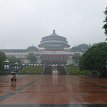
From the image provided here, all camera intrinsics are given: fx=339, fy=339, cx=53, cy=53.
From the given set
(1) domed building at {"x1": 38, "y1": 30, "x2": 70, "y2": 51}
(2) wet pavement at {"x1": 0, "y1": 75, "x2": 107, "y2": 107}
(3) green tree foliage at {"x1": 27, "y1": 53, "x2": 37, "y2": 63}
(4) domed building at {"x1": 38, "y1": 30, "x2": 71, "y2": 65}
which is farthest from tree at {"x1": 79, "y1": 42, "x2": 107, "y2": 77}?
(1) domed building at {"x1": 38, "y1": 30, "x2": 70, "y2": 51}

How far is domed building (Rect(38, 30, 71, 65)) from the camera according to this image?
151m

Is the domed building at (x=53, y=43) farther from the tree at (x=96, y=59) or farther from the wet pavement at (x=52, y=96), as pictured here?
the wet pavement at (x=52, y=96)

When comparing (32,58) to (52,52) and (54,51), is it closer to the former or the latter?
(52,52)

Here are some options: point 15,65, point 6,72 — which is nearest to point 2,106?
point 6,72

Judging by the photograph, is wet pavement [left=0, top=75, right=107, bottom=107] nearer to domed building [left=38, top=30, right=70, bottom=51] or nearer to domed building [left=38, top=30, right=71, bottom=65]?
domed building [left=38, top=30, right=71, bottom=65]

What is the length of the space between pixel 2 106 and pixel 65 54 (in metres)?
139

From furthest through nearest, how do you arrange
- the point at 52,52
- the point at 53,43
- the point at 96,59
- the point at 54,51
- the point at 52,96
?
the point at 53,43 → the point at 54,51 → the point at 52,52 → the point at 96,59 → the point at 52,96

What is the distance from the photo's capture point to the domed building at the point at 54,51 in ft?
495

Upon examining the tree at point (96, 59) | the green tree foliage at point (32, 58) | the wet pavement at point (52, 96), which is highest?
the green tree foliage at point (32, 58)

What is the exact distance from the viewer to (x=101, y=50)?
62688mm

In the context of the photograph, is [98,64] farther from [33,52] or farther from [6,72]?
[33,52]

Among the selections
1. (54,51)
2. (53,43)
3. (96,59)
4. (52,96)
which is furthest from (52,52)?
(52,96)

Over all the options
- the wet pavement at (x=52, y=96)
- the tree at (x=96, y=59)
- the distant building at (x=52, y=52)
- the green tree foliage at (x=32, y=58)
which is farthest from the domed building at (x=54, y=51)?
the wet pavement at (x=52, y=96)

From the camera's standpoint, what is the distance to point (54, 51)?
153m
